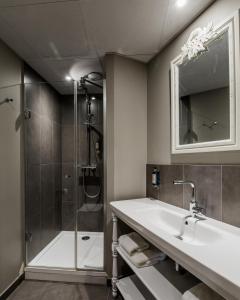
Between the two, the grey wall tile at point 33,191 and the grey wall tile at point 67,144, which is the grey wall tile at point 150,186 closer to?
the grey wall tile at point 67,144

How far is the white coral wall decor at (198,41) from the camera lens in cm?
121

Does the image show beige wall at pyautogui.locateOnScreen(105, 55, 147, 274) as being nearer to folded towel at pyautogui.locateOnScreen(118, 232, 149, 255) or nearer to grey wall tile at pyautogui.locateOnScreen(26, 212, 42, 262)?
folded towel at pyautogui.locateOnScreen(118, 232, 149, 255)

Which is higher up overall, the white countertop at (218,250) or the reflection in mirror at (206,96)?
the reflection in mirror at (206,96)

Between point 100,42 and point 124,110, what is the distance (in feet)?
2.12

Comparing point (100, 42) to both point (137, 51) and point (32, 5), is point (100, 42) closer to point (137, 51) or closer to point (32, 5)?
point (137, 51)

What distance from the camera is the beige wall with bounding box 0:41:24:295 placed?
64.3 inches

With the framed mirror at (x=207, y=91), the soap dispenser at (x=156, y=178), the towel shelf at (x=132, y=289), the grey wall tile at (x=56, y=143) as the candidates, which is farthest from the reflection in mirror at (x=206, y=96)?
the grey wall tile at (x=56, y=143)

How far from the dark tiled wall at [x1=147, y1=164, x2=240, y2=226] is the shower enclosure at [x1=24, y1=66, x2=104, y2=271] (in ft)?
3.41

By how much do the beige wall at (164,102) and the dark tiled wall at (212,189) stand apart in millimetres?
69

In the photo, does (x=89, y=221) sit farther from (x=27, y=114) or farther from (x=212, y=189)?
(x=212, y=189)

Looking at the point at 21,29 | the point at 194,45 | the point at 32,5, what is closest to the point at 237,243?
the point at 194,45

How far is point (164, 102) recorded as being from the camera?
171 cm

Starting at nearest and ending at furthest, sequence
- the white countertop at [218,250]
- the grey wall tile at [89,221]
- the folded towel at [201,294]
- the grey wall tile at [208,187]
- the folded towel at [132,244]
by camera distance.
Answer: the white countertop at [218,250]
the folded towel at [201,294]
the grey wall tile at [208,187]
the folded towel at [132,244]
the grey wall tile at [89,221]

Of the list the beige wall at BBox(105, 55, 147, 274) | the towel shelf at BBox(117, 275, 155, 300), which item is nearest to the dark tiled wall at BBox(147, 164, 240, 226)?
the beige wall at BBox(105, 55, 147, 274)
